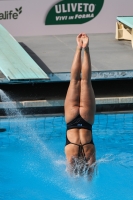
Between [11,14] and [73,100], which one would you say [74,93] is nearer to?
[73,100]

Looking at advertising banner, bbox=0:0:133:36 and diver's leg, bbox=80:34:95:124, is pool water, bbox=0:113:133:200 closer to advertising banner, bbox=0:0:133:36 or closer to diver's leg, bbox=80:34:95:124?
diver's leg, bbox=80:34:95:124

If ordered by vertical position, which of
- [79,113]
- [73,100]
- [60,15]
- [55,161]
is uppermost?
[60,15]

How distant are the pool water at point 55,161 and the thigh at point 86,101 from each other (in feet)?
3.18

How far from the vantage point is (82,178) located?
6383mm

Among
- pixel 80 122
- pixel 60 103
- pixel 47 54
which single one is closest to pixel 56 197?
pixel 80 122

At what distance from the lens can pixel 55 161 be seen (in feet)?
26.2

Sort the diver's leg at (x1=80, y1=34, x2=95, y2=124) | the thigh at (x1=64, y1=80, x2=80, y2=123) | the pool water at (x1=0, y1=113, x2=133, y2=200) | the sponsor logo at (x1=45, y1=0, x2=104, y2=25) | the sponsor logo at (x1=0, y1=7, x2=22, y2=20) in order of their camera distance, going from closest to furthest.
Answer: the diver's leg at (x1=80, y1=34, x2=95, y2=124), the thigh at (x1=64, y1=80, x2=80, y2=123), the pool water at (x1=0, y1=113, x2=133, y2=200), the sponsor logo at (x1=0, y1=7, x2=22, y2=20), the sponsor logo at (x1=45, y1=0, x2=104, y2=25)

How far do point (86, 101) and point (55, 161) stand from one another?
2.35 metres

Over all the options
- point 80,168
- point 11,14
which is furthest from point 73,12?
point 80,168

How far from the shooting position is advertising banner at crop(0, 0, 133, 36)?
1217cm

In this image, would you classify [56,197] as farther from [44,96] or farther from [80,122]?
[44,96]

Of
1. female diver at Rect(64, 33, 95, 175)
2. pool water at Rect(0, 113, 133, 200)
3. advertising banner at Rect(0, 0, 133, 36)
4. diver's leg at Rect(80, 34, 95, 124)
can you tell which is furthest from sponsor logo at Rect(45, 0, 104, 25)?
diver's leg at Rect(80, 34, 95, 124)

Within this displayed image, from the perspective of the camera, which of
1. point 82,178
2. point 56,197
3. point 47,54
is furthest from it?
point 47,54

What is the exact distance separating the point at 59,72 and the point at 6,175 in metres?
2.40
